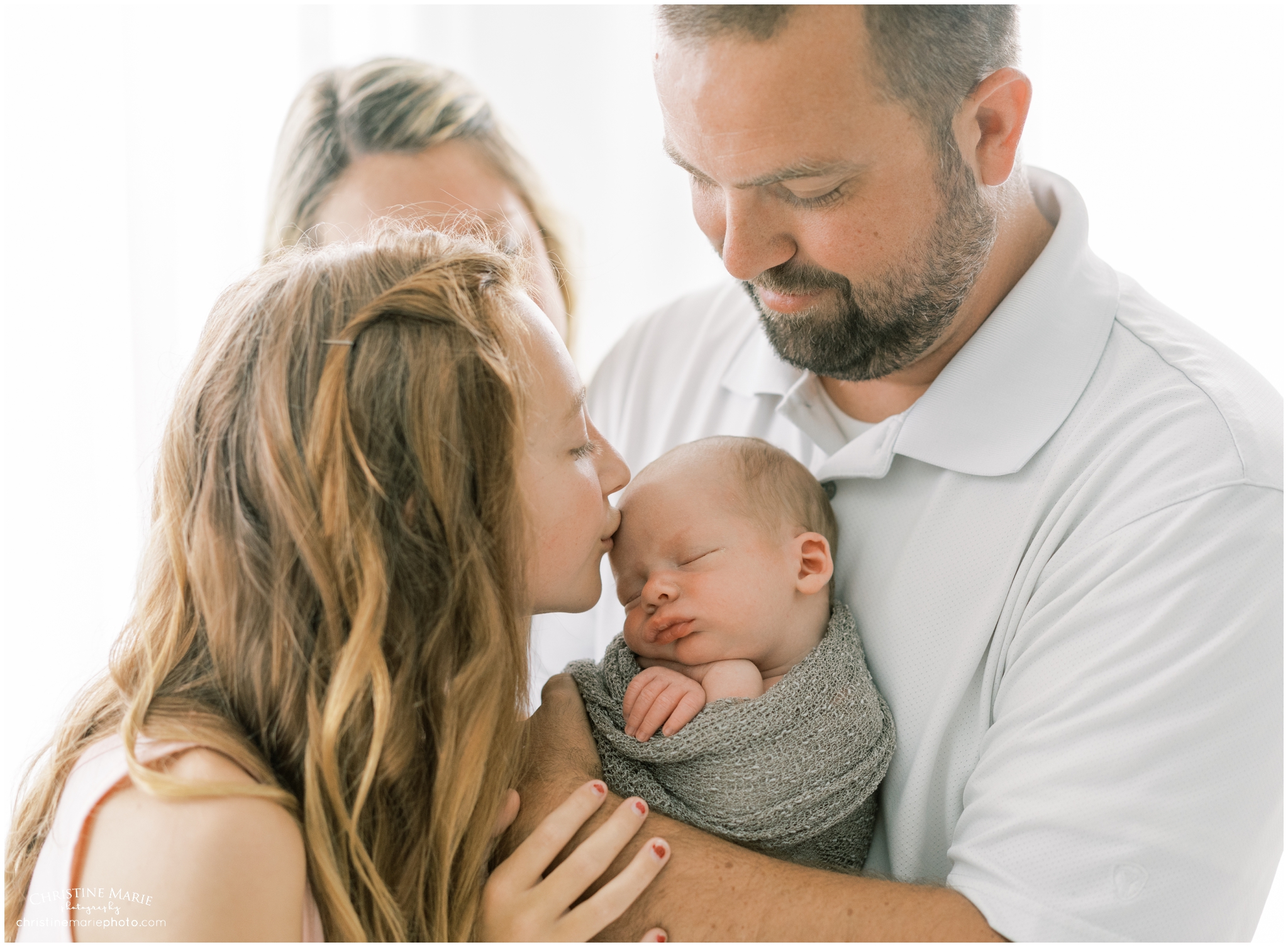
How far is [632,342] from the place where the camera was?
81.4 inches

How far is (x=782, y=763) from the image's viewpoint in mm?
1375

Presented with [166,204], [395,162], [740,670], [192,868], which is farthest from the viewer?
[166,204]

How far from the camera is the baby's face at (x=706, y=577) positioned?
1.50 meters

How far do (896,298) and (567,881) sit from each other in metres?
0.92

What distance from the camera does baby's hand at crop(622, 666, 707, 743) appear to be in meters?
1.42

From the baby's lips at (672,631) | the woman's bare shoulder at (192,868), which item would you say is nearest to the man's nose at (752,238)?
the baby's lips at (672,631)

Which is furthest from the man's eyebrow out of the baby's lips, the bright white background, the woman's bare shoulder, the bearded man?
the bright white background

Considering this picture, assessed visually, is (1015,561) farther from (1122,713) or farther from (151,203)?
(151,203)

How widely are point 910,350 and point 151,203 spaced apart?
1.88 meters

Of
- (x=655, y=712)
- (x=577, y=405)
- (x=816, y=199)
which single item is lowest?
(x=655, y=712)

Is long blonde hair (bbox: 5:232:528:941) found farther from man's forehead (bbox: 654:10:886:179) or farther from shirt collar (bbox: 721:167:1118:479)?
shirt collar (bbox: 721:167:1118:479)

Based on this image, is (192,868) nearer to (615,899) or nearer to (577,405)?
(615,899)

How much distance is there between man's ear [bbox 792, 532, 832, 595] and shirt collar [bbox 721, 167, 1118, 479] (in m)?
0.13

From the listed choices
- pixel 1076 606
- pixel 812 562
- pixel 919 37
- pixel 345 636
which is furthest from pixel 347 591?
pixel 919 37
